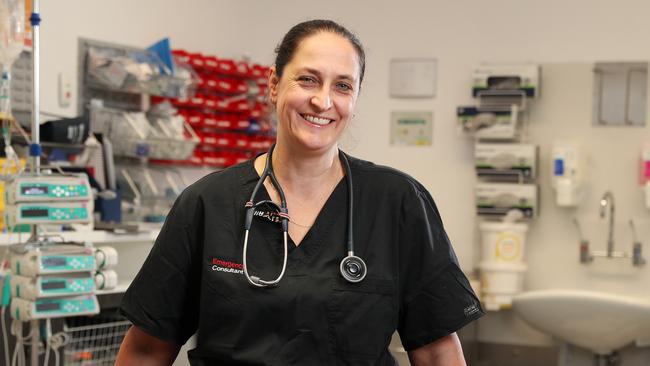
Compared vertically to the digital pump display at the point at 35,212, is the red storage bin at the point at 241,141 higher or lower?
higher

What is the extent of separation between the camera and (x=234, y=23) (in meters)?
5.80

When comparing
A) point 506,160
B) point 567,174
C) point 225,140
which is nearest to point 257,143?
point 225,140

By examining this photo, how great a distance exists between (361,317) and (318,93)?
413mm

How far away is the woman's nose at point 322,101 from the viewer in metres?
1.60

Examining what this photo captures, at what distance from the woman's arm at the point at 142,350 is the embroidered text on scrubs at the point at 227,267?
199 millimetres

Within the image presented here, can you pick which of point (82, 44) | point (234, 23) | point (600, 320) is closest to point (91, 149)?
point (82, 44)

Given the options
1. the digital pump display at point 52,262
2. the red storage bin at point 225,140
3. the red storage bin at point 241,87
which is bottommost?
the digital pump display at point 52,262

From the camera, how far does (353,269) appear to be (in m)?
1.61

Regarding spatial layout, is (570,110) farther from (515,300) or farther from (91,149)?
(91,149)

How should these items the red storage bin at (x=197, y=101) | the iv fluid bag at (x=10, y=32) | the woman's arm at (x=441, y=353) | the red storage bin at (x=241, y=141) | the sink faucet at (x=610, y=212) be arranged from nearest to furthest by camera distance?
1. the woman's arm at (x=441, y=353)
2. the iv fluid bag at (x=10, y=32)
3. the sink faucet at (x=610, y=212)
4. the red storage bin at (x=197, y=101)
5. the red storage bin at (x=241, y=141)

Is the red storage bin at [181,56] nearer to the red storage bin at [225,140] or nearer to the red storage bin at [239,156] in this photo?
the red storage bin at [225,140]

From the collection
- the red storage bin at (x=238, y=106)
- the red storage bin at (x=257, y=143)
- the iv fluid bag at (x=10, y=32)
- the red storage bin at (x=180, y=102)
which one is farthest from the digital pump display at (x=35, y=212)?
the red storage bin at (x=257, y=143)

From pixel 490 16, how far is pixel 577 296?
181 cm

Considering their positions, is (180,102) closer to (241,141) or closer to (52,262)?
(241,141)
